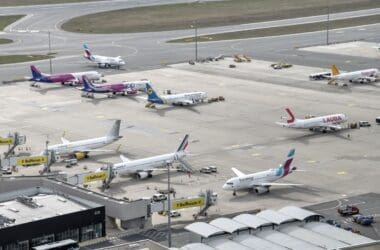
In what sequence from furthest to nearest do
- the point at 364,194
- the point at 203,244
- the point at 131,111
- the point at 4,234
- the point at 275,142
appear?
the point at 131,111, the point at 275,142, the point at 364,194, the point at 4,234, the point at 203,244

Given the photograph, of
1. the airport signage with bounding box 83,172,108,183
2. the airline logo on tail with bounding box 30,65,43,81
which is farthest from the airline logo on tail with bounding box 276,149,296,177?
the airline logo on tail with bounding box 30,65,43,81

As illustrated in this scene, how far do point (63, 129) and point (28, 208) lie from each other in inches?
2192

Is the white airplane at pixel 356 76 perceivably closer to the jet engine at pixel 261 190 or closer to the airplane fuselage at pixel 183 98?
the airplane fuselage at pixel 183 98

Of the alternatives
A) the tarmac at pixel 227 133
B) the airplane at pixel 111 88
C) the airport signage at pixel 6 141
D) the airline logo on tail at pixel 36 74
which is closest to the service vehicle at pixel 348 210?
the tarmac at pixel 227 133

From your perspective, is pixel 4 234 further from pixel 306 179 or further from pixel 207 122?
pixel 207 122

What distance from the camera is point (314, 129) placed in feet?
510

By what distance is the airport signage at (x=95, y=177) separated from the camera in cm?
12250

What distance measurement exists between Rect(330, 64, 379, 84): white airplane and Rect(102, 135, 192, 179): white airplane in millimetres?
69055

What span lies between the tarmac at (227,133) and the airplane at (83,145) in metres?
1.74

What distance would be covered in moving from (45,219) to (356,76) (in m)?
108

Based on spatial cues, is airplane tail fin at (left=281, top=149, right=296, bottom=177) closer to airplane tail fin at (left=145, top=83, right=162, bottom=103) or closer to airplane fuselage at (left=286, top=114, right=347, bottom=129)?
airplane fuselage at (left=286, top=114, right=347, bottom=129)

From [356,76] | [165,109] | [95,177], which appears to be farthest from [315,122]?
[356,76]

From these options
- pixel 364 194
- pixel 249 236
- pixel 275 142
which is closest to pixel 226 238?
pixel 249 236

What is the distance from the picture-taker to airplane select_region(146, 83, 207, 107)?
17550 centimetres
